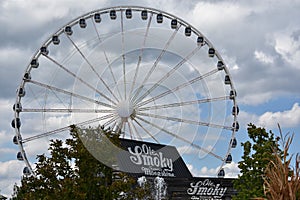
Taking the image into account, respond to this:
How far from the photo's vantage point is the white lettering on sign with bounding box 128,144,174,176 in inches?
1389

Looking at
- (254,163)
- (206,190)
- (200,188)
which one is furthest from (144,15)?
(254,163)

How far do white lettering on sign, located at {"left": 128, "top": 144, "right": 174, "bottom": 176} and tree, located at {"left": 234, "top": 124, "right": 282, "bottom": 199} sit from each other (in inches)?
407

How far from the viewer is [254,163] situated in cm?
2483

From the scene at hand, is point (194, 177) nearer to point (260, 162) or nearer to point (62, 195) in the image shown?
point (260, 162)

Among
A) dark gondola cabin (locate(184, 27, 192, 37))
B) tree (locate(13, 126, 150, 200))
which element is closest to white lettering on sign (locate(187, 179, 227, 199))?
dark gondola cabin (locate(184, 27, 192, 37))

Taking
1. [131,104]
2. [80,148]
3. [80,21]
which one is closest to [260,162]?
[80,148]

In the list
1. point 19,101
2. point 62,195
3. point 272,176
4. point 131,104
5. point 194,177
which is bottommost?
point 272,176

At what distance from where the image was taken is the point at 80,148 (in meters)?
21.6

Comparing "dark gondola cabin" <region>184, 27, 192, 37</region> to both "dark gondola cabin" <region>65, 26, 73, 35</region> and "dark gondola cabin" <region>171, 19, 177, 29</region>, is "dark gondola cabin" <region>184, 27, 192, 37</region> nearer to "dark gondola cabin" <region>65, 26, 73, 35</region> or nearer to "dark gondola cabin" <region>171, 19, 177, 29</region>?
"dark gondola cabin" <region>171, 19, 177, 29</region>

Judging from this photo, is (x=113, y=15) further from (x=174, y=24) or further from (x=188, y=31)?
(x=188, y=31)

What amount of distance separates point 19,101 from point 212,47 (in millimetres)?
13162

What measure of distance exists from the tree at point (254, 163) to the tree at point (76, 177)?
4.98 m

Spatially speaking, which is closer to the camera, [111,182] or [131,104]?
[111,182]

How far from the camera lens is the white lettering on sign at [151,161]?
35.3m
